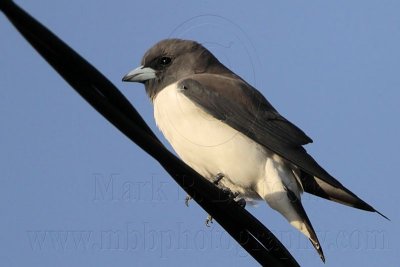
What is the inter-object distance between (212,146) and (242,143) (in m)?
0.23

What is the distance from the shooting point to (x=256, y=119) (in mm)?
5703

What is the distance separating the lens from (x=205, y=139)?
5.52 m

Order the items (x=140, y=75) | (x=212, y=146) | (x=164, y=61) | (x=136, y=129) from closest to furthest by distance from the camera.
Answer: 1. (x=136, y=129)
2. (x=212, y=146)
3. (x=140, y=75)
4. (x=164, y=61)

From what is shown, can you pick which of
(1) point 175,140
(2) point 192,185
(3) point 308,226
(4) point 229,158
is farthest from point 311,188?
(2) point 192,185

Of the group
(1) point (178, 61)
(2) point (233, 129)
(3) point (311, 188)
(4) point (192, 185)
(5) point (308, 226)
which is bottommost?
(4) point (192, 185)

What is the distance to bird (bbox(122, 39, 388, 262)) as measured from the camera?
5449 mm

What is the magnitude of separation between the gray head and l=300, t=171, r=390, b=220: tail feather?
149 cm

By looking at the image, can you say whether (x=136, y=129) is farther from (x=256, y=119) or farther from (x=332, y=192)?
(x=256, y=119)

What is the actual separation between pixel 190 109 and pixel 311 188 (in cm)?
114

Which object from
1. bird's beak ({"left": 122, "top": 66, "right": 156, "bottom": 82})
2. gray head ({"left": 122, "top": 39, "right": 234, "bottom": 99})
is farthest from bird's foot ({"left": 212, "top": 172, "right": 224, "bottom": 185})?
bird's beak ({"left": 122, "top": 66, "right": 156, "bottom": 82})

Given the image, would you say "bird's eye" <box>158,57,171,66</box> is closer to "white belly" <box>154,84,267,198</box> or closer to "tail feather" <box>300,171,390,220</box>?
"white belly" <box>154,84,267,198</box>

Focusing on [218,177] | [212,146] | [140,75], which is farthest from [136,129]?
[140,75]

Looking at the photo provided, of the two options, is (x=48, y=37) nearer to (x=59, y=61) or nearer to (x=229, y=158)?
(x=59, y=61)

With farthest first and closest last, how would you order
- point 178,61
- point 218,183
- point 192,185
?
1. point 178,61
2. point 218,183
3. point 192,185
